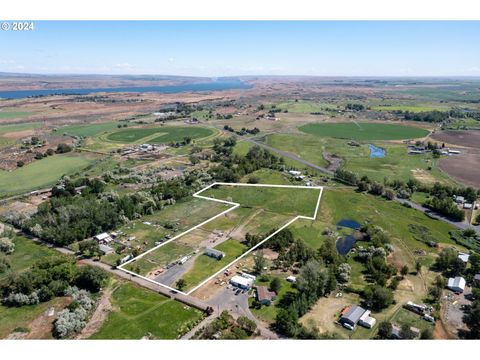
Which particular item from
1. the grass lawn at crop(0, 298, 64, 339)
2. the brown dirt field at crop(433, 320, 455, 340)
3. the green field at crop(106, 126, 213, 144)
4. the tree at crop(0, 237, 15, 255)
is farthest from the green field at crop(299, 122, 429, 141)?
the grass lawn at crop(0, 298, 64, 339)

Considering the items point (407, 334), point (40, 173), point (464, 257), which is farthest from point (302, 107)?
point (407, 334)

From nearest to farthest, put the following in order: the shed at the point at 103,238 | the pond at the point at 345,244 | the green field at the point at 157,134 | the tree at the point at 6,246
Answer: the tree at the point at 6,246, the pond at the point at 345,244, the shed at the point at 103,238, the green field at the point at 157,134

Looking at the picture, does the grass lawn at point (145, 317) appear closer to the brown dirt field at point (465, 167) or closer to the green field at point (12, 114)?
the brown dirt field at point (465, 167)

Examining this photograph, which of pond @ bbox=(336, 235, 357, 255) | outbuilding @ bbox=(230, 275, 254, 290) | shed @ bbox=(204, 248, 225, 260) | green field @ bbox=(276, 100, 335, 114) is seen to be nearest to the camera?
outbuilding @ bbox=(230, 275, 254, 290)

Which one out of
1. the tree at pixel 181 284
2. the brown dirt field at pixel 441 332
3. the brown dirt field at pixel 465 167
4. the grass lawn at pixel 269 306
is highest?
the brown dirt field at pixel 465 167

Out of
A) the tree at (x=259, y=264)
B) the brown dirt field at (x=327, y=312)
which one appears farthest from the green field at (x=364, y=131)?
the brown dirt field at (x=327, y=312)

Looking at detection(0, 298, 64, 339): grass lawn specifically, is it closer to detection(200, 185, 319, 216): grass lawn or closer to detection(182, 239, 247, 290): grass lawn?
detection(182, 239, 247, 290): grass lawn

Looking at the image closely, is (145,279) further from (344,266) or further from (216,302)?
(344,266)
